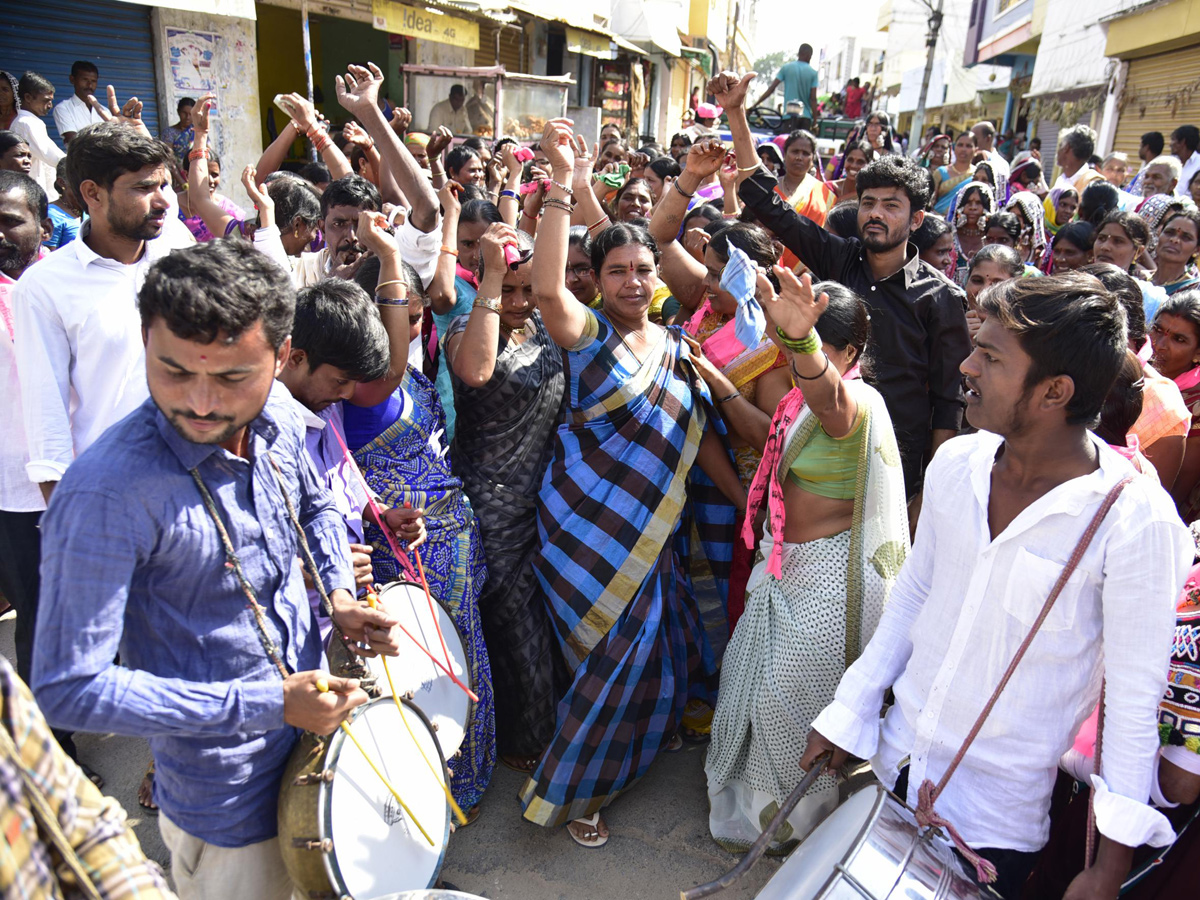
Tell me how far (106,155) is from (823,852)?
8.25 feet

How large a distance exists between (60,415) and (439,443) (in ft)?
3.51

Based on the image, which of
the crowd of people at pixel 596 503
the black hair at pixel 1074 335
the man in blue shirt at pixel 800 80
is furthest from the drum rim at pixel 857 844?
the man in blue shirt at pixel 800 80

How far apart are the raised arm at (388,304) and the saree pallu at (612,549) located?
→ 1.88 ft

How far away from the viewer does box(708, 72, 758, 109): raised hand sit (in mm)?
3686

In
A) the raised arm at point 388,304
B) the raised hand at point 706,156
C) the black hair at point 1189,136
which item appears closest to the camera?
the raised arm at point 388,304

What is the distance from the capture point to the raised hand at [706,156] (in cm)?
350

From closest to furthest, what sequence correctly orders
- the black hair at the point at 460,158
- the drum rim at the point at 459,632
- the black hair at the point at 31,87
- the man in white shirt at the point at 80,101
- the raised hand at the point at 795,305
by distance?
1. the raised hand at the point at 795,305
2. the drum rim at the point at 459,632
3. the black hair at the point at 31,87
4. the black hair at the point at 460,158
5. the man in white shirt at the point at 80,101

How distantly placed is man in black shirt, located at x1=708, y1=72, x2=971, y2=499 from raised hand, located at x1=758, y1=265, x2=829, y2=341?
145cm

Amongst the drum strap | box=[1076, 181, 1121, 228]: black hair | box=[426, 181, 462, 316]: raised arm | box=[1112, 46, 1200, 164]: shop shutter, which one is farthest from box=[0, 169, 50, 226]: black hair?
box=[1112, 46, 1200, 164]: shop shutter

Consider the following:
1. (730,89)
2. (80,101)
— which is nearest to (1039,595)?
(730,89)

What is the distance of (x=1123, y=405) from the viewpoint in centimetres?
235

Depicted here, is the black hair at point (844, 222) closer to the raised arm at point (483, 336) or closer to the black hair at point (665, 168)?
the black hair at point (665, 168)

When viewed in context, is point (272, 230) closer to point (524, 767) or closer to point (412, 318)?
point (412, 318)

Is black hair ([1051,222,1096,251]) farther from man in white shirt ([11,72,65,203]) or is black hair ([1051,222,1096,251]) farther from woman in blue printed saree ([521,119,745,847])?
man in white shirt ([11,72,65,203])
